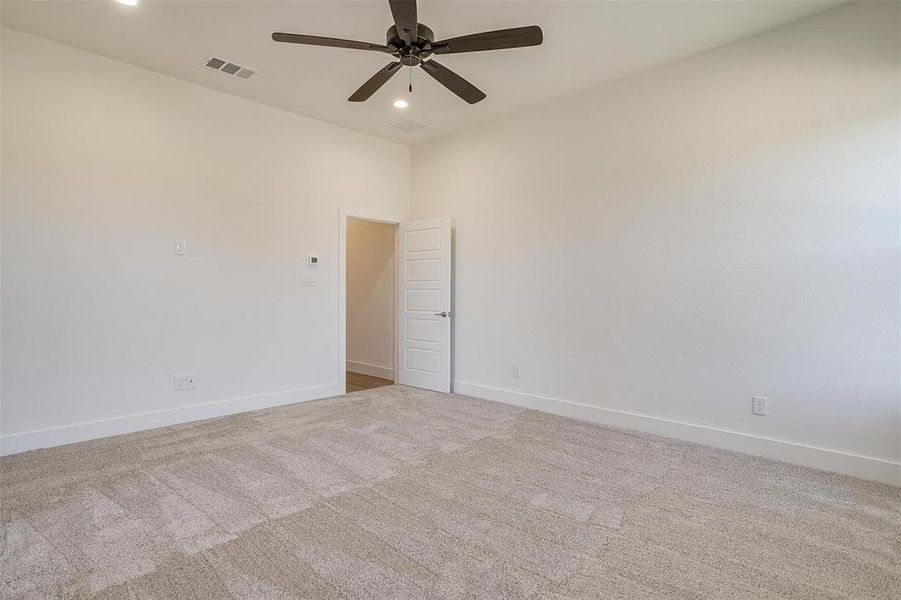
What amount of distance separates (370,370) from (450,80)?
4.39m

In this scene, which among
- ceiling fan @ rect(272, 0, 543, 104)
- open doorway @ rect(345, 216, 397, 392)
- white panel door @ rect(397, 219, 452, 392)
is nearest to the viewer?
ceiling fan @ rect(272, 0, 543, 104)

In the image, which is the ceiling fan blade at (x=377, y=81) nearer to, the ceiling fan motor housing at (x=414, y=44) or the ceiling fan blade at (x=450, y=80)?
the ceiling fan motor housing at (x=414, y=44)

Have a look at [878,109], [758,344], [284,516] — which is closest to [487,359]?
[758,344]

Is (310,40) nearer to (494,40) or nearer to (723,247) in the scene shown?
(494,40)

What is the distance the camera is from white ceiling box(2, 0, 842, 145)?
2.79 m

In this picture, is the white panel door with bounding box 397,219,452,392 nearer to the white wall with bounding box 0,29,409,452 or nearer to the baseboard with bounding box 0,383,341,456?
the white wall with bounding box 0,29,409,452

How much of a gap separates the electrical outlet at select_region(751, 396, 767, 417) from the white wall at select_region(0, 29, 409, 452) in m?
3.95

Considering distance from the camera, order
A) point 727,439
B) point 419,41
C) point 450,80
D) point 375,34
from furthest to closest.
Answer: point 727,439
point 375,34
point 450,80
point 419,41

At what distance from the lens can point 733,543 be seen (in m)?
2.04

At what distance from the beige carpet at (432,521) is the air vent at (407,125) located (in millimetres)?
3318

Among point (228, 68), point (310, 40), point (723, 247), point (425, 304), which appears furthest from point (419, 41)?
point (425, 304)

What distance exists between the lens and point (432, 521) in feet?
7.20

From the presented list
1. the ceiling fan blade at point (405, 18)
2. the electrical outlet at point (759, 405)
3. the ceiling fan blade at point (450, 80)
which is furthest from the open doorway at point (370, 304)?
the electrical outlet at point (759, 405)

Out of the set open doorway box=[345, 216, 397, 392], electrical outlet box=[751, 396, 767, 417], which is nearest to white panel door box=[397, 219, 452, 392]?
open doorway box=[345, 216, 397, 392]
